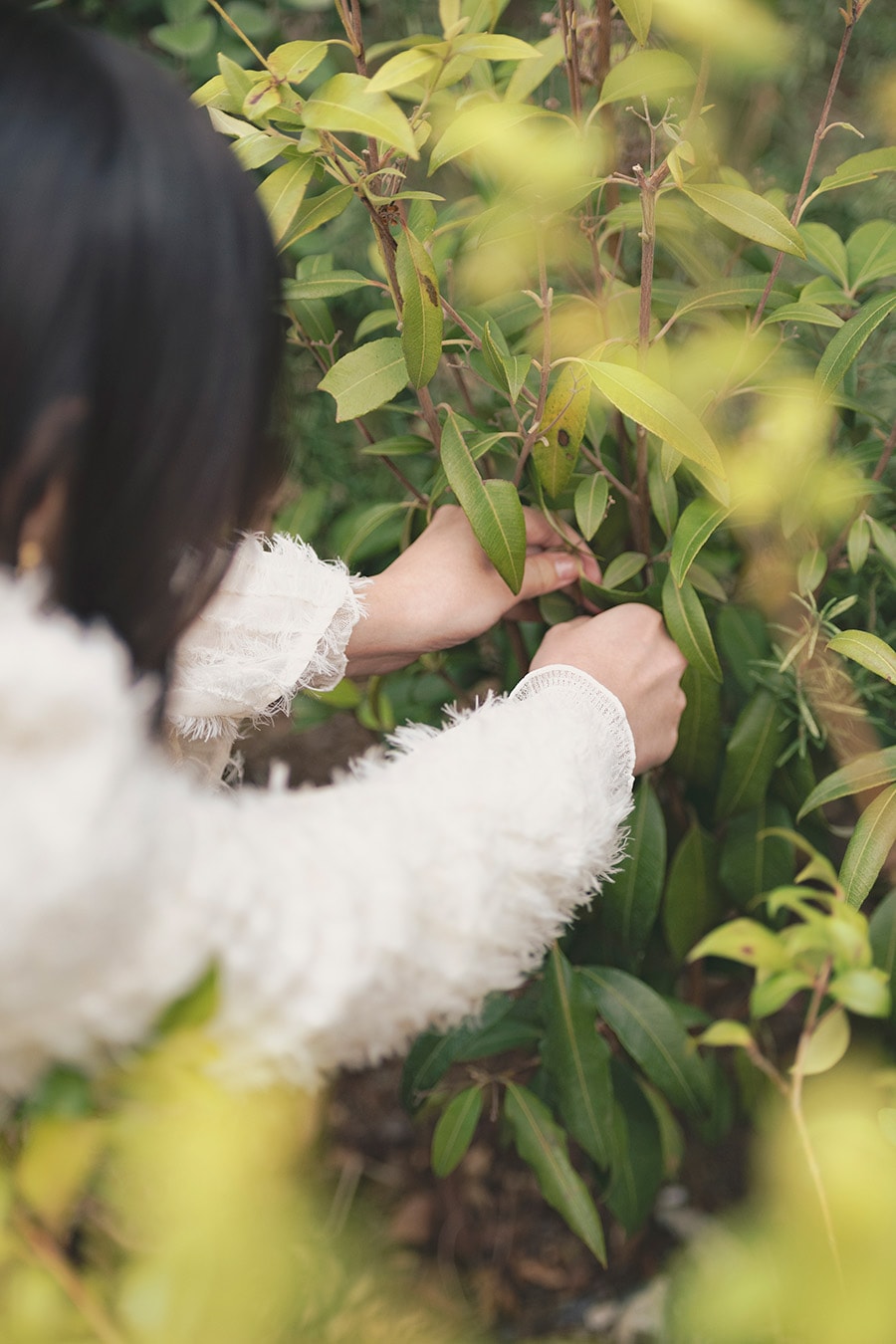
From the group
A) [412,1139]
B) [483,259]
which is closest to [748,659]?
[483,259]

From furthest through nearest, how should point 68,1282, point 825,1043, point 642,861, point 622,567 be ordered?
1. point 642,861
2. point 622,567
3. point 825,1043
4. point 68,1282

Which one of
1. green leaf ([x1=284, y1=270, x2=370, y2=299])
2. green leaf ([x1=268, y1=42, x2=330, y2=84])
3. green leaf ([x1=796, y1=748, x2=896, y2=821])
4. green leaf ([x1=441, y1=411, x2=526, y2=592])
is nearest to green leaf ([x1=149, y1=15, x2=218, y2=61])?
green leaf ([x1=284, y1=270, x2=370, y2=299])

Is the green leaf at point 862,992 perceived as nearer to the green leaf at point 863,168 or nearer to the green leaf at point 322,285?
the green leaf at point 863,168

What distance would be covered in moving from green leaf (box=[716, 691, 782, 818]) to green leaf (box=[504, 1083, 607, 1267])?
0.38 m

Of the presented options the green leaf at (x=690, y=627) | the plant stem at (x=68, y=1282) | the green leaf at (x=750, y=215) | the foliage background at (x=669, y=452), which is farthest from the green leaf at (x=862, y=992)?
the green leaf at (x=750, y=215)

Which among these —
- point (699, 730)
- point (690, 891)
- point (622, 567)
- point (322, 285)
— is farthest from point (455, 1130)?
point (322, 285)

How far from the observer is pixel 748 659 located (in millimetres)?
951

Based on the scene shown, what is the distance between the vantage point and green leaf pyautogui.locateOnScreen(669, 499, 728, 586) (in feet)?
2.50

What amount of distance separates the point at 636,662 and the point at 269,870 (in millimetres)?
405

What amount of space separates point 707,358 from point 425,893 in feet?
1.72

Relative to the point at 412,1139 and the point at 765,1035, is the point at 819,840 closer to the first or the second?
the point at 765,1035

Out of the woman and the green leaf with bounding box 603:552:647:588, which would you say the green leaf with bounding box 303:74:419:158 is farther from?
the green leaf with bounding box 603:552:647:588

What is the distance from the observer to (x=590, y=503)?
827 mm

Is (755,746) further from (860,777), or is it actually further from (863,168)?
(863,168)
